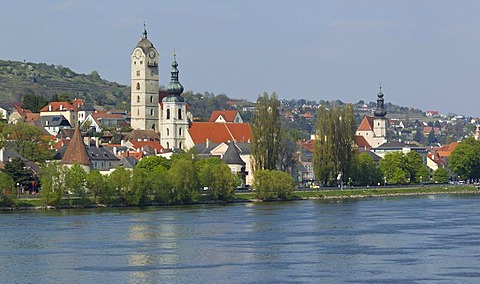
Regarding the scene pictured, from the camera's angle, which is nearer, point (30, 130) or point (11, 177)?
point (11, 177)

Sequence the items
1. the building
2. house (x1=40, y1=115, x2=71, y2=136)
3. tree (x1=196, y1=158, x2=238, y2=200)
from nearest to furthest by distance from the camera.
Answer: tree (x1=196, y1=158, x2=238, y2=200) < house (x1=40, y1=115, x2=71, y2=136) < the building

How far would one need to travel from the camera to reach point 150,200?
75375 mm

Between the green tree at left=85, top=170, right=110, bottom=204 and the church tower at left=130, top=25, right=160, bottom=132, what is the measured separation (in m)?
42.7

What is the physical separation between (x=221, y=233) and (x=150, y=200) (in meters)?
22.0

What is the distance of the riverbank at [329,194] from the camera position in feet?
230

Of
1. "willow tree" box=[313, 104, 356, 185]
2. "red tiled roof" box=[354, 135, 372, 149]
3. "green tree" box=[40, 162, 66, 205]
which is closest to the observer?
"green tree" box=[40, 162, 66, 205]

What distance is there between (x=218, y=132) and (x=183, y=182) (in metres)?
35.4

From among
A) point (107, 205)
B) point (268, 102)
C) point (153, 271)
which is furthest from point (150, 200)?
point (153, 271)

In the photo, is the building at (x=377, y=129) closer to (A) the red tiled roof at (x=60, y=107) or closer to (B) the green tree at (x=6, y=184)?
(A) the red tiled roof at (x=60, y=107)

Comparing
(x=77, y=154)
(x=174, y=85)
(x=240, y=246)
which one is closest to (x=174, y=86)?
(x=174, y=85)

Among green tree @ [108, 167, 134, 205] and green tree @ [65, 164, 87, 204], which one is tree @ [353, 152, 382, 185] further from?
green tree @ [65, 164, 87, 204]

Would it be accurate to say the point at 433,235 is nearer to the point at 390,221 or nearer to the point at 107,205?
the point at 390,221

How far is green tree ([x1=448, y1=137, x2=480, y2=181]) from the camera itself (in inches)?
4405

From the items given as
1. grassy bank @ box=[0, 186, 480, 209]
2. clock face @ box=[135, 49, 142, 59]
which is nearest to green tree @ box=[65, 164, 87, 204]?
grassy bank @ box=[0, 186, 480, 209]
